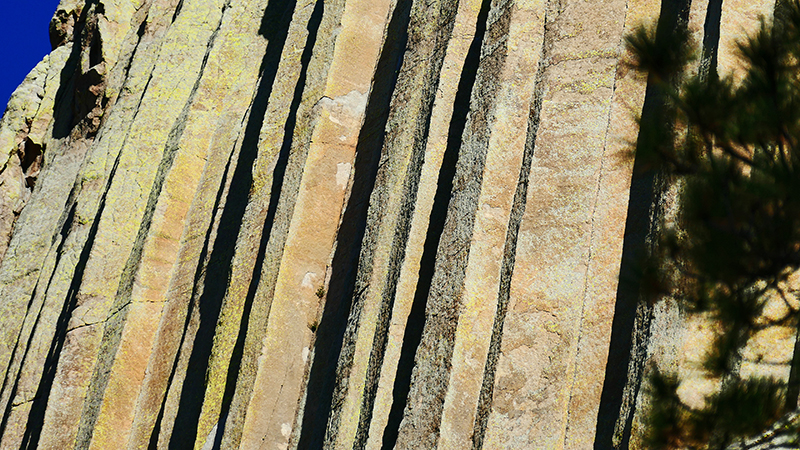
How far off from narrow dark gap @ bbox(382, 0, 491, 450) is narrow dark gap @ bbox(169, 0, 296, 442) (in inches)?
95.6

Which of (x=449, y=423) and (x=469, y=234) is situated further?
→ (x=469, y=234)

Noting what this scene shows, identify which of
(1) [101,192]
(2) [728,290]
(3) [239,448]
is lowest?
(3) [239,448]

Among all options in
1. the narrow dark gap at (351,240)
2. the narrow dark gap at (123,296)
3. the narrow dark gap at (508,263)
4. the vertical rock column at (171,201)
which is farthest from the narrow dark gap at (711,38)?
the narrow dark gap at (123,296)

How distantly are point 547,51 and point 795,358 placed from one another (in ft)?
9.54

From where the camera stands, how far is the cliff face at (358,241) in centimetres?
476

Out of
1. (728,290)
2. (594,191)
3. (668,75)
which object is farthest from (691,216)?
(594,191)

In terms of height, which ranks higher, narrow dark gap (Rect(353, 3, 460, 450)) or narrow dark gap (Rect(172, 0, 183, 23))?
narrow dark gap (Rect(172, 0, 183, 23))

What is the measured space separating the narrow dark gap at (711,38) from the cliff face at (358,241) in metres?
0.02

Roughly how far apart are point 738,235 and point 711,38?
149 centimetres

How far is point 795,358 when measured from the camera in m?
3.24

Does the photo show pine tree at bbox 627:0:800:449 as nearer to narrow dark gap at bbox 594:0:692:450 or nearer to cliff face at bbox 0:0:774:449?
narrow dark gap at bbox 594:0:692:450

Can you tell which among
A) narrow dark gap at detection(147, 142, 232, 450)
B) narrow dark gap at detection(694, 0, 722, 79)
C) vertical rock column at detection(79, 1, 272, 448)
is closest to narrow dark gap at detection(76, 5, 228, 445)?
vertical rock column at detection(79, 1, 272, 448)

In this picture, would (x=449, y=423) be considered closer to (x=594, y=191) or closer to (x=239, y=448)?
(x=594, y=191)

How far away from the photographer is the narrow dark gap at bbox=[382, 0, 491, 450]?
5340 millimetres
